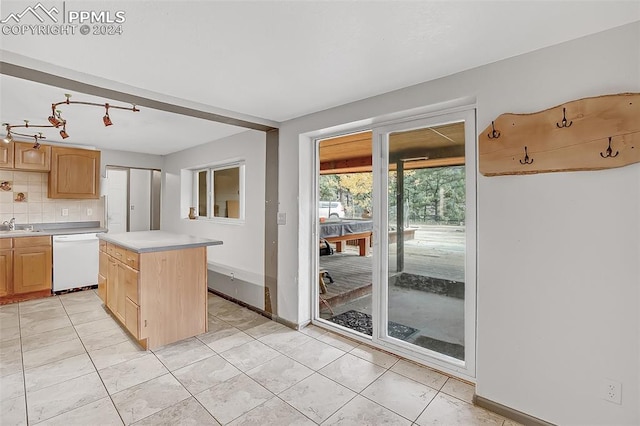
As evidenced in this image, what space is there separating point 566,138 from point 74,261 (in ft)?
18.5

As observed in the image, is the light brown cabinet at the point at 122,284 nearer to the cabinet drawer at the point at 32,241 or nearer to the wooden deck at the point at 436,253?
the cabinet drawer at the point at 32,241

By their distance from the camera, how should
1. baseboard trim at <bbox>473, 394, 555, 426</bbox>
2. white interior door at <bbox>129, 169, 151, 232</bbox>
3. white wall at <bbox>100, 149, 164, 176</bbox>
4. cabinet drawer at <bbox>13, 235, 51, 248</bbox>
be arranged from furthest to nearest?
1. white interior door at <bbox>129, 169, 151, 232</bbox>
2. white wall at <bbox>100, 149, 164, 176</bbox>
3. cabinet drawer at <bbox>13, 235, 51, 248</bbox>
4. baseboard trim at <bbox>473, 394, 555, 426</bbox>

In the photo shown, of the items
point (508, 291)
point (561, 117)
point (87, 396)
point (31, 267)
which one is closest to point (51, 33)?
point (87, 396)

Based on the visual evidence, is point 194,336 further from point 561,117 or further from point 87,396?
point 561,117

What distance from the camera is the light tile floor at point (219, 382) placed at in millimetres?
1850

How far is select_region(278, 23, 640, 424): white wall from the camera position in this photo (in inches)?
59.8

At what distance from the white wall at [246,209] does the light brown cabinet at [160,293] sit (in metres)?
0.76

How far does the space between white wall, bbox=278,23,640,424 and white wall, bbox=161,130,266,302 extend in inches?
89.3

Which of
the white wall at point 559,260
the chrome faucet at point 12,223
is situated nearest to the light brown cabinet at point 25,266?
the chrome faucet at point 12,223

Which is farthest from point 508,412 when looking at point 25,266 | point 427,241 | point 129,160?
point 129,160

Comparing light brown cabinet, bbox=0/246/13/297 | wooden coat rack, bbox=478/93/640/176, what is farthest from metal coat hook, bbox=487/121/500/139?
light brown cabinet, bbox=0/246/13/297

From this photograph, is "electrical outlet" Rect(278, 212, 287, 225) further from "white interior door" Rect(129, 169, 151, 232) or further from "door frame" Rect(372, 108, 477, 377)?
"white interior door" Rect(129, 169, 151, 232)

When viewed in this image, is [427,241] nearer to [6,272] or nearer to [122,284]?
[122,284]

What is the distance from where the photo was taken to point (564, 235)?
66.3 inches
